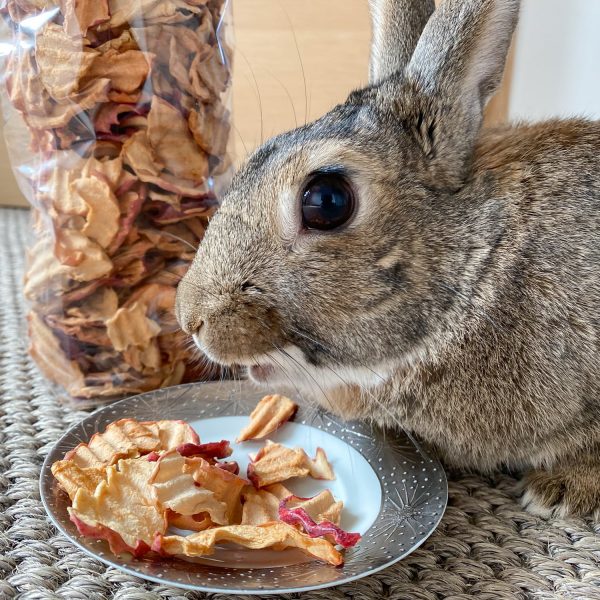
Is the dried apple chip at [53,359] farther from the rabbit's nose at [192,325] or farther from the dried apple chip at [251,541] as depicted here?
the dried apple chip at [251,541]

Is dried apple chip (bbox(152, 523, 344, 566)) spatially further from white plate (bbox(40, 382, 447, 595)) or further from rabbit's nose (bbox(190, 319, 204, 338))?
rabbit's nose (bbox(190, 319, 204, 338))

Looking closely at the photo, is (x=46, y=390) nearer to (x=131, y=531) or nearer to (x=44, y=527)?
(x=44, y=527)

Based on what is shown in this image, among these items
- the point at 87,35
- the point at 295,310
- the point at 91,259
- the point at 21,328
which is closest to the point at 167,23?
the point at 87,35

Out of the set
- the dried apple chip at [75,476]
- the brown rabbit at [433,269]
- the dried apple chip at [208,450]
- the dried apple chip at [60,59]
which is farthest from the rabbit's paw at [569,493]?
the dried apple chip at [60,59]

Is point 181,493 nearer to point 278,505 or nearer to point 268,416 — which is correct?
point 278,505

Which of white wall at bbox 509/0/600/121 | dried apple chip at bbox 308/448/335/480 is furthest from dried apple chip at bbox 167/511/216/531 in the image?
white wall at bbox 509/0/600/121

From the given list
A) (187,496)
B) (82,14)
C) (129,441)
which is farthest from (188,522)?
(82,14)

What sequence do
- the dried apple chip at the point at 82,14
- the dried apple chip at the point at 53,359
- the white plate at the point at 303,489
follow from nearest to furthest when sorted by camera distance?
the white plate at the point at 303,489 < the dried apple chip at the point at 82,14 < the dried apple chip at the point at 53,359
